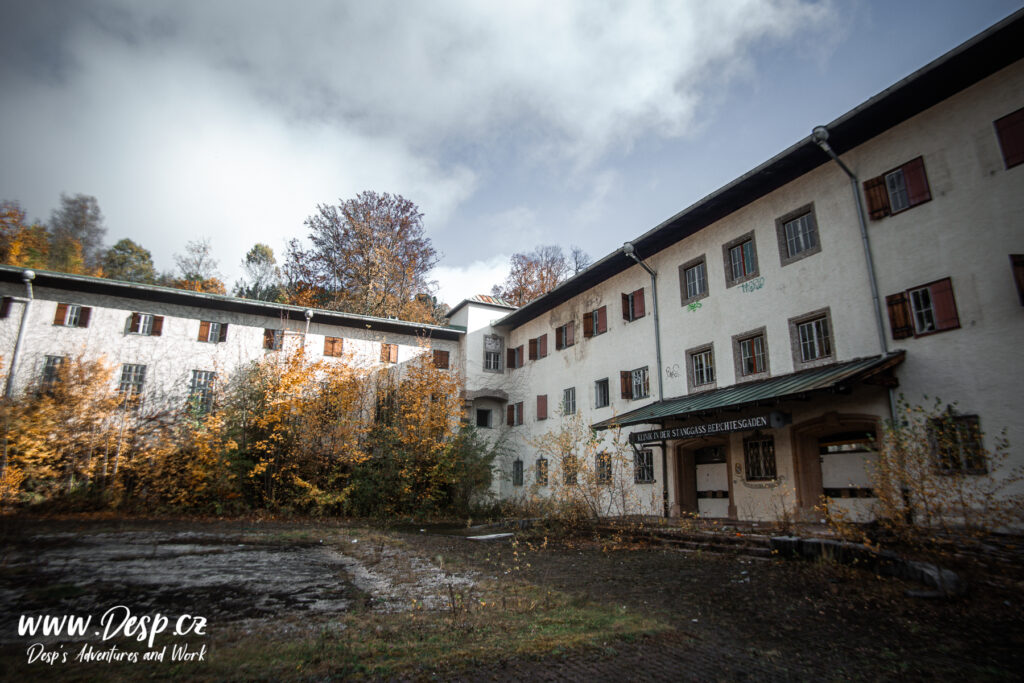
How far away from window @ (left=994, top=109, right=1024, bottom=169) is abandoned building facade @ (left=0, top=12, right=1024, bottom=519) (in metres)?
0.03

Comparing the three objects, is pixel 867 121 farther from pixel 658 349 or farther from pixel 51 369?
pixel 51 369

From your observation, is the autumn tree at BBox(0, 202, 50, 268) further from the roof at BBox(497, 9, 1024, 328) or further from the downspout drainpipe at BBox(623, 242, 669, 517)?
the roof at BBox(497, 9, 1024, 328)

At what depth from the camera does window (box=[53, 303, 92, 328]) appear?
914 inches

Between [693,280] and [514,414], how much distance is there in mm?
12843

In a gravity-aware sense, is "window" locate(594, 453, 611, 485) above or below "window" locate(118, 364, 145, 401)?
below

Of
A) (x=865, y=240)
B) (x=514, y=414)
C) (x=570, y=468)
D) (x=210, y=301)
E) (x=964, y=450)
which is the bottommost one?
(x=570, y=468)

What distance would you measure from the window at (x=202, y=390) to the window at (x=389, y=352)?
25.0ft

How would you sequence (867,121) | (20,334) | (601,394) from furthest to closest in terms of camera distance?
(601,394)
(20,334)
(867,121)

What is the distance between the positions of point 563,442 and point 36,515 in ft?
58.1

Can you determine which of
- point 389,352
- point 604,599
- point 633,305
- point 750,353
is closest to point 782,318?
point 750,353

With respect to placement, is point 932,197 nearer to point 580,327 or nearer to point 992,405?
point 992,405

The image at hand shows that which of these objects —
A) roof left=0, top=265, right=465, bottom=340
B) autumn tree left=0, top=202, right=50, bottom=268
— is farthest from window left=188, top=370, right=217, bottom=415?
autumn tree left=0, top=202, right=50, bottom=268

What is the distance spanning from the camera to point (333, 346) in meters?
27.2

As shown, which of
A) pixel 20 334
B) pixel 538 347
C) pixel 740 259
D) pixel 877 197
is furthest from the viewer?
pixel 538 347
